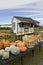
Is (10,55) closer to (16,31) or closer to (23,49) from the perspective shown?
(23,49)

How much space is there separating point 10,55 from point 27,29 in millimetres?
17567

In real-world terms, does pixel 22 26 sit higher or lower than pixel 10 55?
lower

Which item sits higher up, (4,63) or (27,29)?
(4,63)

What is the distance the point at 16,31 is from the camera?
75.1ft

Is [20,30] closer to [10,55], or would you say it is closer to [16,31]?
[16,31]

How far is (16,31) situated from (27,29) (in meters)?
1.41

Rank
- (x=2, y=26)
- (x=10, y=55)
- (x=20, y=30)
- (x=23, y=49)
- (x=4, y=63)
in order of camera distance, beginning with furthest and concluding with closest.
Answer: (x=2, y=26)
(x=20, y=30)
(x=23, y=49)
(x=10, y=55)
(x=4, y=63)

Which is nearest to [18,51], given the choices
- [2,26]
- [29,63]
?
[29,63]

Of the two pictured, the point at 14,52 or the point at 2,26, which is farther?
the point at 2,26

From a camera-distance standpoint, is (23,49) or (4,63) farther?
(23,49)

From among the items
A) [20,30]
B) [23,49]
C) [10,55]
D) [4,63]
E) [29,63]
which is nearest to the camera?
[4,63]

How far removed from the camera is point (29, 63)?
21.8 ft

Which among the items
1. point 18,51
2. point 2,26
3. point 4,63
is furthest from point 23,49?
point 2,26

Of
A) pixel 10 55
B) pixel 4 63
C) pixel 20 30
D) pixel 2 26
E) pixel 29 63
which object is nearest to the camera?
pixel 4 63
